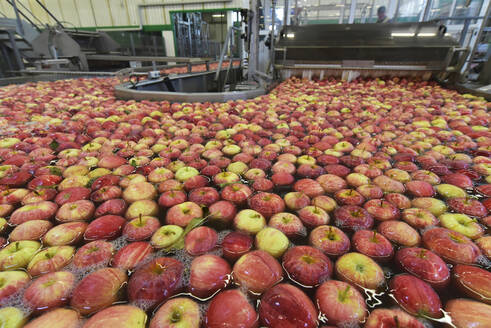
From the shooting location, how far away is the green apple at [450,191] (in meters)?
1.23

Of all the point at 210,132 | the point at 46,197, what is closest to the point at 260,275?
the point at 46,197

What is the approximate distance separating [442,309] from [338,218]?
440 millimetres

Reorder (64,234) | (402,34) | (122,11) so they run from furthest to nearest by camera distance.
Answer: (122,11), (402,34), (64,234)

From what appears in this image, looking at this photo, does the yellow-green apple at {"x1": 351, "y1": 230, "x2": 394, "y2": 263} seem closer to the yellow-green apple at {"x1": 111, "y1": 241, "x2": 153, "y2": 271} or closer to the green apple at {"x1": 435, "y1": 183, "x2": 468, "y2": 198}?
the green apple at {"x1": 435, "y1": 183, "x2": 468, "y2": 198}

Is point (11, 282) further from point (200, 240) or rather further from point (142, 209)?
point (200, 240)

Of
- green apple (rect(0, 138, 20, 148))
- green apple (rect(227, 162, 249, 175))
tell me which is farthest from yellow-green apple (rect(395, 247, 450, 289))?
green apple (rect(0, 138, 20, 148))

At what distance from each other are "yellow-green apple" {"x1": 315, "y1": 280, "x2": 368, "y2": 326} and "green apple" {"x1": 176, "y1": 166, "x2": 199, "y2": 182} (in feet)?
2.99

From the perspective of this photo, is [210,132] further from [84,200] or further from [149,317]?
[149,317]

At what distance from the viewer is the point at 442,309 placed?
2.33ft

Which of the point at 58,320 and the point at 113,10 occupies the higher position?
the point at 113,10

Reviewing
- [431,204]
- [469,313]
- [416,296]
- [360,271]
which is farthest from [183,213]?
[431,204]

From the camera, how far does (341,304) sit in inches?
27.3

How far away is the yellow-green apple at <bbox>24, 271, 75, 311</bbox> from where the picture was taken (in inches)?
27.9

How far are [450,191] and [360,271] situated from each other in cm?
84
